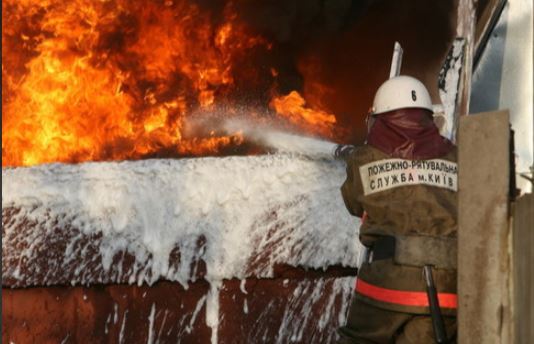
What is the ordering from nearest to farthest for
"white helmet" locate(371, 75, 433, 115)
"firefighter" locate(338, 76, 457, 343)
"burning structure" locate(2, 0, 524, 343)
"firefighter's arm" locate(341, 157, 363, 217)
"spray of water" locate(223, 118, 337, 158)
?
"firefighter" locate(338, 76, 457, 343) → "firefighter's arm" locate(341, 157, 363, 217) → "white helmet" locate(371, 75, 433, 115) → "burning structure" locate(2, 0, 524, 343) → "spray of water" locate(223, 118, 337, 158)

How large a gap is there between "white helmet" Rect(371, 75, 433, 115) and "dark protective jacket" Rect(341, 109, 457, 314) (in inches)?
11.1

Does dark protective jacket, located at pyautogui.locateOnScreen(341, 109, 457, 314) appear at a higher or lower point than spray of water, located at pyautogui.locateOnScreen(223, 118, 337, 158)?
lower

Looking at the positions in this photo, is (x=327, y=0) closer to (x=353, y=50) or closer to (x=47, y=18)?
(x=353, y=50)

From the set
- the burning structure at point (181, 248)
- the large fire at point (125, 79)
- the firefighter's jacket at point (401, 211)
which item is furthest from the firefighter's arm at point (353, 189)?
the large fire at point (125, 79)

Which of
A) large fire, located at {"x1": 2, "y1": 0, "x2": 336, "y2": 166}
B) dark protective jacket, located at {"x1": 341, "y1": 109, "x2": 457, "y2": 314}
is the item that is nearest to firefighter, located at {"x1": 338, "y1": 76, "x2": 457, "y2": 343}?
dark protective jacket, located at {"x1": 341, "y1": 109, "x2": 457, "y2": 314}

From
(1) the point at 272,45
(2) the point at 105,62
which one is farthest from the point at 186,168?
(1) the point at 272,45

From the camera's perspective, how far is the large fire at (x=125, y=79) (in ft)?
26.3

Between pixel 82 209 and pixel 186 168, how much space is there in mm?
727

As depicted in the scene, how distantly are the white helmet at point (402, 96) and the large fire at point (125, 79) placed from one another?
138 inches

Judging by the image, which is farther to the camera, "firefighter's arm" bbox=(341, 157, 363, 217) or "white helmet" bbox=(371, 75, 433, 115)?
"white helmet" bbox=(371, 75, 433, 115)

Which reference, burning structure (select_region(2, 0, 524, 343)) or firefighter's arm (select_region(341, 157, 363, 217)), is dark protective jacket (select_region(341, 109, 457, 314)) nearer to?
firefighter's arm (select_region(341, 157, 363, 217))

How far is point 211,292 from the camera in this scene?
537cm

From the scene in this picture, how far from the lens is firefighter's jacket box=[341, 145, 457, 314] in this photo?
4273 millimetres

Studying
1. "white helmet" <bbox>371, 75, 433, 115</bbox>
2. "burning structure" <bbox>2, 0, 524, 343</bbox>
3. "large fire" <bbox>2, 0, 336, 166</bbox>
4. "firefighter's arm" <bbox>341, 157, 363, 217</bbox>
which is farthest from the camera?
"large fire" <bbox>2, 0, 336, 166</bbox>
